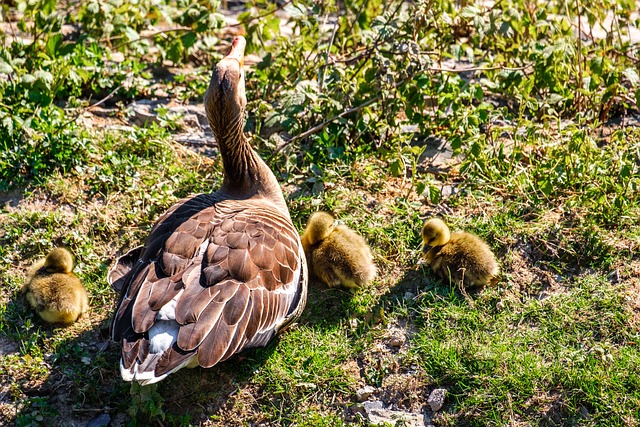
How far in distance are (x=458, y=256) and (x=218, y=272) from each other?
5.95ft

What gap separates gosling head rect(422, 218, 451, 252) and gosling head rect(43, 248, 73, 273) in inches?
101

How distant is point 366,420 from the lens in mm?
4922

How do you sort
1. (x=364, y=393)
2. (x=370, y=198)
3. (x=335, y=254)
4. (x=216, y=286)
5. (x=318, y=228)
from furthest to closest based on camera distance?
(x=370, y=198)
(x=318, y=228)
(x=335, y=254)
(x=364, y=393)
(x=216, y=286)

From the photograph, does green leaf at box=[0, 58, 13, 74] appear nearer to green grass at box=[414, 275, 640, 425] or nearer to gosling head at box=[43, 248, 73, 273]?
gosling head at box=[43, 248, 73, 273]

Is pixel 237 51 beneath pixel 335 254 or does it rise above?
above

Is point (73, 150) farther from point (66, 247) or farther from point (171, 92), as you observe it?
point (171, 92)

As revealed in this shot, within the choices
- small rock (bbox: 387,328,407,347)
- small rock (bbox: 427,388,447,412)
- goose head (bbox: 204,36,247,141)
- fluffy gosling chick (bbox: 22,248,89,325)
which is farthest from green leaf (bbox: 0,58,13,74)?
small rock (bbox: 427,388,447,412)

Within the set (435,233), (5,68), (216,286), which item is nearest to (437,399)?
(435,233)

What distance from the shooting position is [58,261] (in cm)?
562

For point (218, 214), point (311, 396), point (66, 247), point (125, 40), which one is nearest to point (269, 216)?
point (218, 214)

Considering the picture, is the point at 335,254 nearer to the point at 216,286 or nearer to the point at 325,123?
the point at 216,286

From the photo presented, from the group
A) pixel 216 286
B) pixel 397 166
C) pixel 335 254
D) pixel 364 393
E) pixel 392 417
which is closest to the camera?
pixel 216 286

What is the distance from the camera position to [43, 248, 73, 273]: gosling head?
5621 millimetres

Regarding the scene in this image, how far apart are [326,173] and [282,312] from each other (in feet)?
6.22
